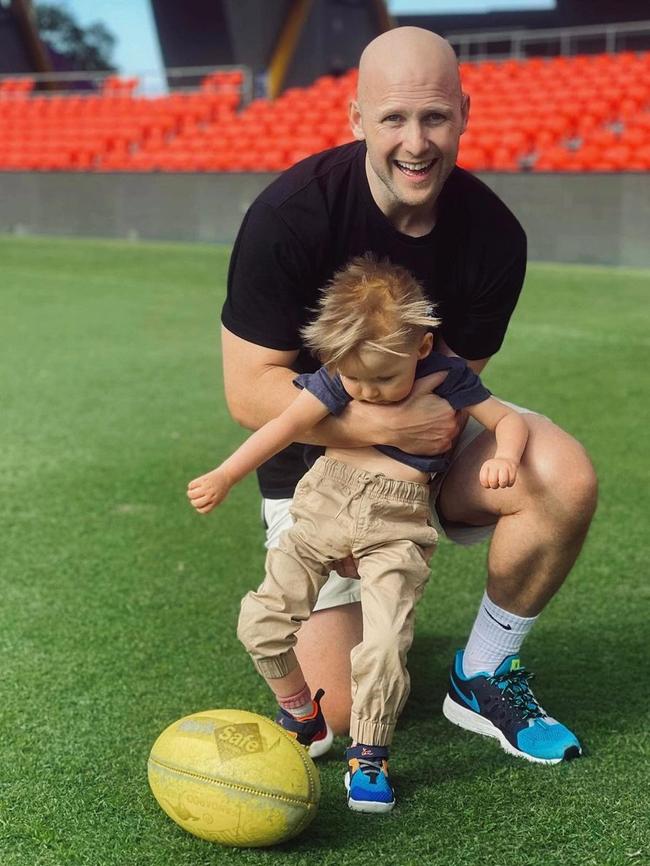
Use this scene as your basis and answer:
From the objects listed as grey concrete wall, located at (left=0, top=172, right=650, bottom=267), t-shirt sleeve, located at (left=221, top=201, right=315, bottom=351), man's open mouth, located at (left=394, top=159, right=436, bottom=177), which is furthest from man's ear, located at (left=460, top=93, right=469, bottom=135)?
grey concrete wall, located at (left=0, top=172, right=650, bottom=267)

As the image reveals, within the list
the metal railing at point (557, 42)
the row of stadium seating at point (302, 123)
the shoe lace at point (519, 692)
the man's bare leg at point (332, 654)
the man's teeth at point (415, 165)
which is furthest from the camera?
the metal railing at point (557, 42)

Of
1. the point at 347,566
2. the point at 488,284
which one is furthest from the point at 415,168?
the point at 347,566

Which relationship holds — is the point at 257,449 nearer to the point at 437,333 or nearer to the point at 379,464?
the point at 379,464

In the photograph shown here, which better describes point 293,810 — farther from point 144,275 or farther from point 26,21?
point 26,21

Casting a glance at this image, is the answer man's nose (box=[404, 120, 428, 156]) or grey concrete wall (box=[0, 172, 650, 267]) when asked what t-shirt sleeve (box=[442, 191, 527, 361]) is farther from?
grey concrete wall (box=[0, 172, 650, 267])

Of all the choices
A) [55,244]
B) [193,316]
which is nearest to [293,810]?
[193,316]

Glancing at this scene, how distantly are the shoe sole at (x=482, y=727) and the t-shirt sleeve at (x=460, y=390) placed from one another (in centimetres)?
75

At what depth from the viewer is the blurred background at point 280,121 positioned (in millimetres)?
13023

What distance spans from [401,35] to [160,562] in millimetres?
1968

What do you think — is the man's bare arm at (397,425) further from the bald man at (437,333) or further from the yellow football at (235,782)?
the yellow football at (235,782)

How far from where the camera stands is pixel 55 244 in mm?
15961

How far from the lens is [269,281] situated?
2.75 m

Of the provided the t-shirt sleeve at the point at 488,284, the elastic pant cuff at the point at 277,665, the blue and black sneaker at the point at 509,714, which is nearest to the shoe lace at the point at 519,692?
the blue and black sneaker at the point at 509,714

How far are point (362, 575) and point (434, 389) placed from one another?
17.4 inches
